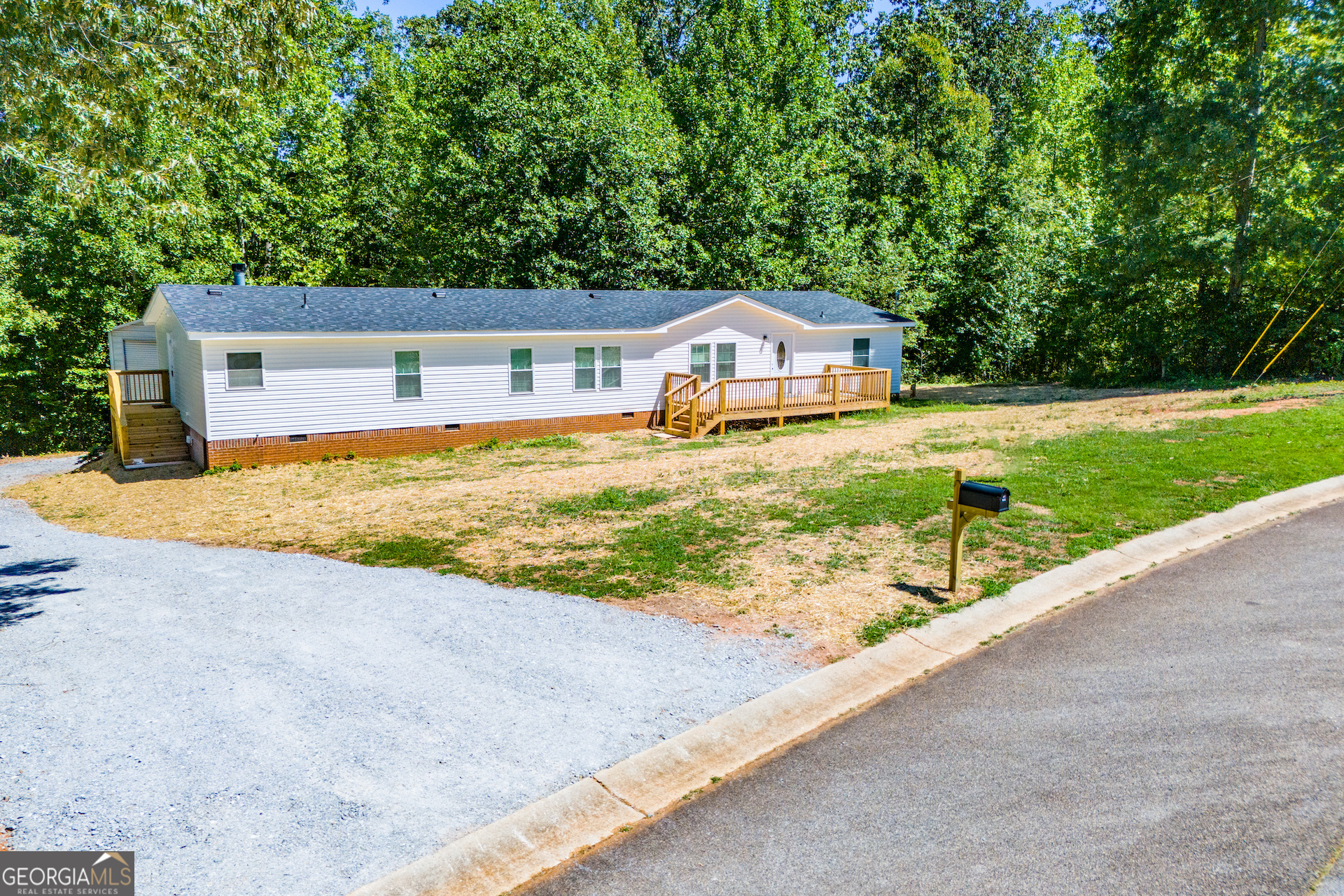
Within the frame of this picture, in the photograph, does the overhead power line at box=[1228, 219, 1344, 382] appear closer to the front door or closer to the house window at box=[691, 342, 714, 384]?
the front door

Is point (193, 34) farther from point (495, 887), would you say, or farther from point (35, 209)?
point (35, 209)

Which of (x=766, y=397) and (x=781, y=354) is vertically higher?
(x=781, y=354)

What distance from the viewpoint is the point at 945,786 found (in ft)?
15.9

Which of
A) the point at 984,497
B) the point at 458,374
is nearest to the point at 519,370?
the point at 458,374

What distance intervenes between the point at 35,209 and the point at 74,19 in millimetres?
23099

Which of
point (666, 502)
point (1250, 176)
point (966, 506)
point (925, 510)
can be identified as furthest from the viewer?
point (1250, 176)

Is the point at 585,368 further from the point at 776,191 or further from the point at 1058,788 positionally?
the point at 1058,788

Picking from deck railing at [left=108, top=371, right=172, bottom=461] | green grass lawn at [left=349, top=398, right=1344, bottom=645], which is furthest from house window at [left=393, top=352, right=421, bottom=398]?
green grass lawn at [left=349, top=398, right=1344, bottom=645]

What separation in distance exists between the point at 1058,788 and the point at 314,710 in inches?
195

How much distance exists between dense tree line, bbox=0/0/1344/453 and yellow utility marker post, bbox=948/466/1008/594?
683 inches

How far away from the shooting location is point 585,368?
22188 mm

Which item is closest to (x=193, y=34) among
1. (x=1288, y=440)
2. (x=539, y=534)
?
(x=539, y=534)

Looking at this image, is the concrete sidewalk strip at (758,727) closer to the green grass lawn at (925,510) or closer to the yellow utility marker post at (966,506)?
the green grass lawn at (925,510)

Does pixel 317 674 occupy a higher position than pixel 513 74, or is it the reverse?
pixel 513 74
